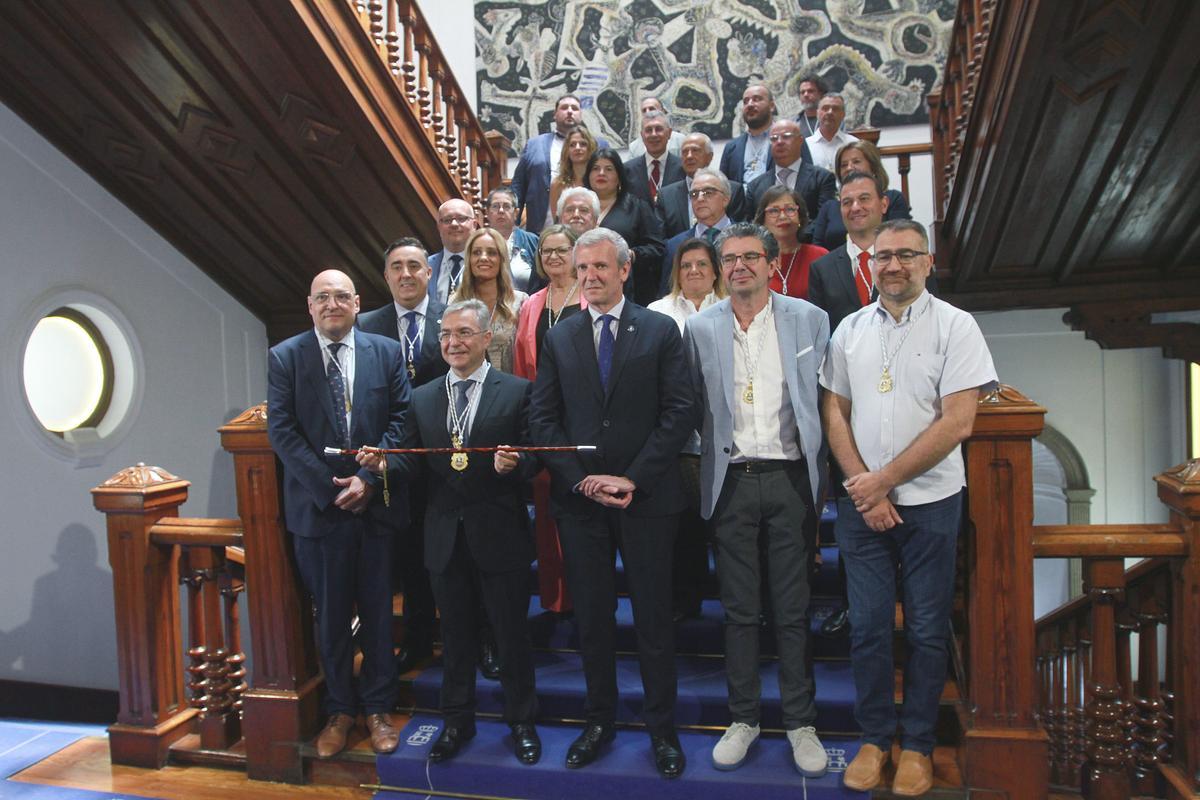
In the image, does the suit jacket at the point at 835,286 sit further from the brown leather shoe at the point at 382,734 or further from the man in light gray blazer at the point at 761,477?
the brown leather shoe at the point at 382,734

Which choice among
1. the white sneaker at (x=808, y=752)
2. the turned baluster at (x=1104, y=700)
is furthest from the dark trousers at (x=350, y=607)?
the turned baluster at (x=1104, y=700)

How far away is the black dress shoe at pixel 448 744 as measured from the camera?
2982 millimetres

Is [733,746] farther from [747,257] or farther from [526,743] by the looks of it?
[747,257]

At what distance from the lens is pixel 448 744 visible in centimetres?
299

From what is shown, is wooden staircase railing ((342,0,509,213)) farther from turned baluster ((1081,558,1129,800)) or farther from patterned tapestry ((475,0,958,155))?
turned baluster ((1081,558,1129,800))

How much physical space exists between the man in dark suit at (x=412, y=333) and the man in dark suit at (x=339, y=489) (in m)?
0.32

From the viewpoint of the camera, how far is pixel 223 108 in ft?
15.5

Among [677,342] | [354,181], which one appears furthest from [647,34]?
[677,342]

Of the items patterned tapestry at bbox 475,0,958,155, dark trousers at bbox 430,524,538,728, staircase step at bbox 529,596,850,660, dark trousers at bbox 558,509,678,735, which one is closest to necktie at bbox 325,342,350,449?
dark trousers at bbox 430,524,538,728

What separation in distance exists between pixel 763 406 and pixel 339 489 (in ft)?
4.65

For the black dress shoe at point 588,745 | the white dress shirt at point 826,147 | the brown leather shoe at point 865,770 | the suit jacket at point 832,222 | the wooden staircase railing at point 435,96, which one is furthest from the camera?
the white dress shirt at point 826,147

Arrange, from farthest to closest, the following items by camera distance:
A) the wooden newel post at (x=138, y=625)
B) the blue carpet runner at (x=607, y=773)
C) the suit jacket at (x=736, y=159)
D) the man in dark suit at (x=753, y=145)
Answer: the suit jacket at (x=736, y=159) < the man in dark suit at (x=753, y=145) < the wooden newel post at (x=138, y=625) < the blue carpet runner at (x=607, y=773)

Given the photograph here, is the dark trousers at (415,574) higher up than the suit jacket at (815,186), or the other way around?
the suit jacket at (815,186)

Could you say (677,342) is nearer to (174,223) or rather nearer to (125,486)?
(125,486)
